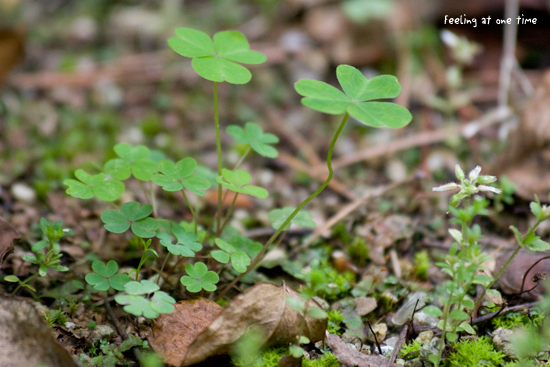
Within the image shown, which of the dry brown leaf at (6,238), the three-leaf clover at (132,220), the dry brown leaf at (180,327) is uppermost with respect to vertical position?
the three-leaf clover at (132,220)

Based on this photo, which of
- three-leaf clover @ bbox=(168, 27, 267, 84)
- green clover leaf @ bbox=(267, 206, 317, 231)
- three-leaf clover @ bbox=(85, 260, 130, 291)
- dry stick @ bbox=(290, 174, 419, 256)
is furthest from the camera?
dry stick @ bbox=(290, 174, 419, 256)

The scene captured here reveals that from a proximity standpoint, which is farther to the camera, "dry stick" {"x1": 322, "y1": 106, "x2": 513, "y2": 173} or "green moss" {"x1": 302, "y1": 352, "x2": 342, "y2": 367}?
"dry stick" {"x1": 322, "y1": 106, "x2": 513, "y2": 173}

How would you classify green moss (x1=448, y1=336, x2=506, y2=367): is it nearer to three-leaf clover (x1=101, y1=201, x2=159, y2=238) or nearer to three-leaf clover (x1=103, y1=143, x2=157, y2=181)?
three-leaf clover (x1=101, y1=201, x2=159, y2=238)

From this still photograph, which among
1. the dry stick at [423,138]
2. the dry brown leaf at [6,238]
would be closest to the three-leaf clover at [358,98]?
the dry brown leaf at [6,238]

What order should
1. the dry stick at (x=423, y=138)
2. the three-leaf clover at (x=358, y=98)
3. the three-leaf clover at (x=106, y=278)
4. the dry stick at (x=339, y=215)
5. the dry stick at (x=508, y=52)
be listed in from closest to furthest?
the three-leaf clover at (x=358, y=98) < the three-leaf clover at (x=106, y=278) < the dry stick at (x=339, y=215) < the dry stick at (x=423, y=138) < the dry stick at (x=508, y=52)

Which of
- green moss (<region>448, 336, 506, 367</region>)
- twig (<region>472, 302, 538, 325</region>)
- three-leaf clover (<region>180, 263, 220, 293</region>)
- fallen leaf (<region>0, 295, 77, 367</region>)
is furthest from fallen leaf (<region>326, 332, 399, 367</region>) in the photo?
fallen leaf (<region>0, 295, 77, 367</region>)

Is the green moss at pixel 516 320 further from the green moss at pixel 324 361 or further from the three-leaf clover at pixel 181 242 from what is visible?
the three-leaf clover at pixel 181 242
